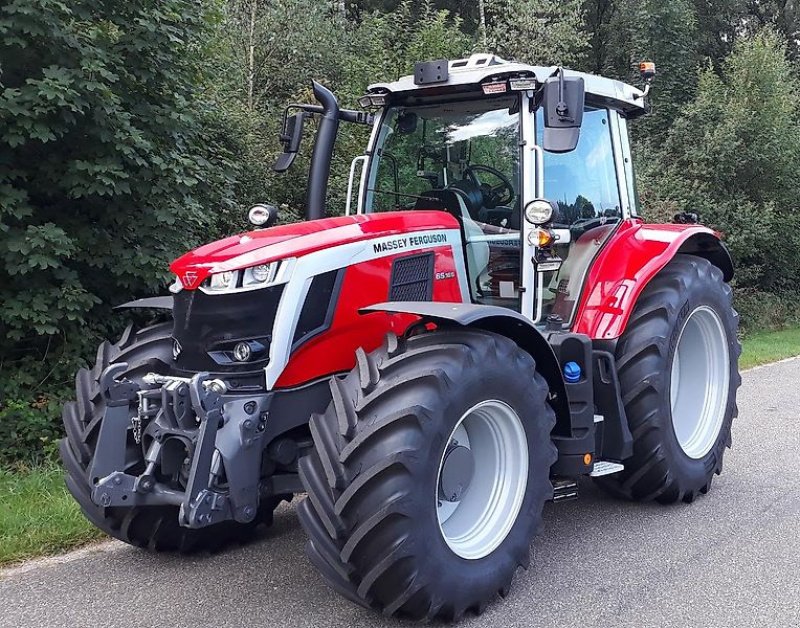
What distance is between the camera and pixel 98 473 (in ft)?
11.0

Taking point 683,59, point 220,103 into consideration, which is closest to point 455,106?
point 220,103

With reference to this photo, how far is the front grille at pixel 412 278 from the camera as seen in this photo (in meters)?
3.85

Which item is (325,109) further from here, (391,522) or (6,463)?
(6,463)

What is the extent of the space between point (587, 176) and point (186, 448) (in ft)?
9.59

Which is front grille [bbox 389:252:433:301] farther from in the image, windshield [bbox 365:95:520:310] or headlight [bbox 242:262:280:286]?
headlight [bbox 242:262:280:286]

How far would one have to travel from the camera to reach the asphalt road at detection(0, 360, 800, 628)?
338 centimetres

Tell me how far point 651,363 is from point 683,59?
19.2m

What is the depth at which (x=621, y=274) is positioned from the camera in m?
4.66

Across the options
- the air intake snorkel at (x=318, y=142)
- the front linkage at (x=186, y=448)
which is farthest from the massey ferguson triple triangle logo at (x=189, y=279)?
the air intake snorkel at (x=318, y=142)

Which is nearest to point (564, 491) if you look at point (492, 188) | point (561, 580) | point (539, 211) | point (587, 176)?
point (561, 580)

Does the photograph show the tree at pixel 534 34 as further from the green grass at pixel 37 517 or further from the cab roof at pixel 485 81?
the green grass at pixel 37 517

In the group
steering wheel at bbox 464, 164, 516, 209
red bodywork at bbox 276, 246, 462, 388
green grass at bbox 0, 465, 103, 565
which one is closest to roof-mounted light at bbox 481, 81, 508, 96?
steering wheel at bbox 464, 164, 516, 209

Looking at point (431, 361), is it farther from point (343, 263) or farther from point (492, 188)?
point (492, 188)

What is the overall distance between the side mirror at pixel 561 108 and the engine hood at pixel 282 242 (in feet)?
2.55
